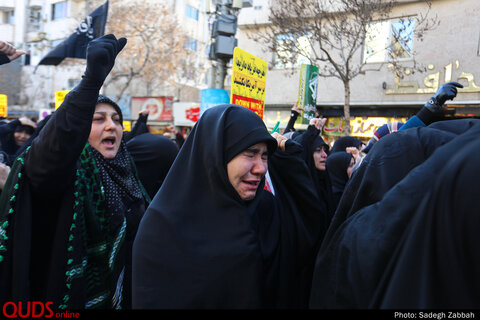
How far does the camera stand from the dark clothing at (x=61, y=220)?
172 cm

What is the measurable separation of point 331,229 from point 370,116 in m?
13.7

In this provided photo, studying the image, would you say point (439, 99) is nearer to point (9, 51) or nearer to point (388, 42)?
point (9, 51)

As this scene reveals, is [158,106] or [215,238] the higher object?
[158,106]

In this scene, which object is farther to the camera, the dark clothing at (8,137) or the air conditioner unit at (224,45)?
the air conditioner unit at (224,45)

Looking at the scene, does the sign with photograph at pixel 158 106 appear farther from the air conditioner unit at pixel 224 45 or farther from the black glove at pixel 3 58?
the black glove at pixel 3 58

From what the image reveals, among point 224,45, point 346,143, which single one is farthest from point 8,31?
point 346,143

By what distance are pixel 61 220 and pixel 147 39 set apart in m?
18.2

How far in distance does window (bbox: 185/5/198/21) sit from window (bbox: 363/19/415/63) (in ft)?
50.7

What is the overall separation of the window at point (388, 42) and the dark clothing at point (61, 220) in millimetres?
11824

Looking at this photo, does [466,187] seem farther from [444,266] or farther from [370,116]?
[370,116]

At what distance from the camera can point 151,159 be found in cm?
355

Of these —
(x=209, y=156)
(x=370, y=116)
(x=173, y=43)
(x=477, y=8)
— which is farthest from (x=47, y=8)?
(x=209, y=156)

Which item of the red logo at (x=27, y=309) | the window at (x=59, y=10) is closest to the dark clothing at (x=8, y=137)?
the red logo at (x=27, y=309)

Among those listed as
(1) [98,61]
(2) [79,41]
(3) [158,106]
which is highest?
(3) [158,106]
